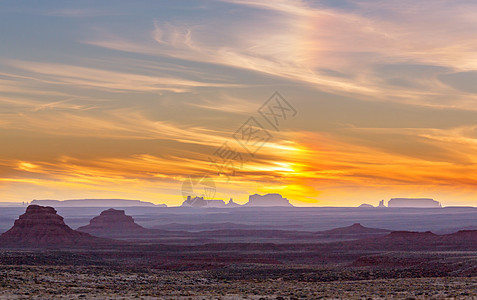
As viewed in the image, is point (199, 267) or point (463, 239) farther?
point (463, 239)

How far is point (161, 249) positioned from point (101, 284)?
101 metres

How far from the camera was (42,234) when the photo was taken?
170m

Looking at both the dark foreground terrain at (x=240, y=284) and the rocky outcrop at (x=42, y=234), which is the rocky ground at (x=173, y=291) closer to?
the dark foreground terrain at (x=240, y=284)

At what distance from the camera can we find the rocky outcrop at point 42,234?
163 meters

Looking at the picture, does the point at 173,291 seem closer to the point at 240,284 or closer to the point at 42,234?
the point at 240,284

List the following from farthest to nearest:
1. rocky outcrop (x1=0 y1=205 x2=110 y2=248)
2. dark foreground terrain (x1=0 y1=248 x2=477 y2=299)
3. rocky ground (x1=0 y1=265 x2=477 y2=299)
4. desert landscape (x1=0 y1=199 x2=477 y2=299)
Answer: rocky outcrop (x1=0 y1=205 x2=110 y2=248) < desert landscape (x1=0 y1=199 x2=477 y2=299) < dark foreground terrain (x1=0 y1=248 x2=477 y2=299) < rocky ground (x1=0 y1=265 x2=477 y2=299)

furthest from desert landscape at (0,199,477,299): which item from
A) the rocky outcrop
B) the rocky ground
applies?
the rocky outcrop

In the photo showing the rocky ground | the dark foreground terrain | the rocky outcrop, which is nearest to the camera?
the rocky ground

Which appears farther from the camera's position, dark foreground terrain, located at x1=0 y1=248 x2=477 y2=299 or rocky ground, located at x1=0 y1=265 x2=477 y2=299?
dark foreground terrain, located at x1=0 y1=248 x2=477 y2=299

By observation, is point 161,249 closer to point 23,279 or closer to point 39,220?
point 39,220

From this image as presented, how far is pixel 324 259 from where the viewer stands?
126 metres

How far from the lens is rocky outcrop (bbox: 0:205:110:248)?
16304cm

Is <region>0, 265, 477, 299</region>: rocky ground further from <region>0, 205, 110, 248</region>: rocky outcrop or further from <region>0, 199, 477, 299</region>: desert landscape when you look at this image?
<region>0, 205, 110, 248</region>: rocky outcrop

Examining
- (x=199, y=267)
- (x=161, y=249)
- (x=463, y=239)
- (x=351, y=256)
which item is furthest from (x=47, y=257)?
(x=463, y=239)
